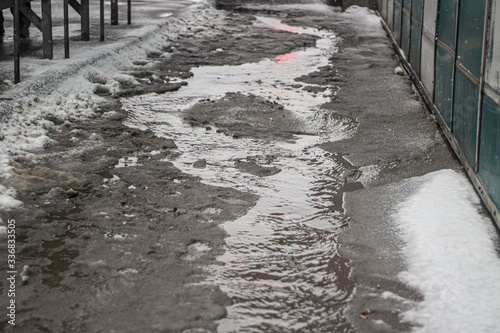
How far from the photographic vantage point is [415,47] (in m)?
9.05

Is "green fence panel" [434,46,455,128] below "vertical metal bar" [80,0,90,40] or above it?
below

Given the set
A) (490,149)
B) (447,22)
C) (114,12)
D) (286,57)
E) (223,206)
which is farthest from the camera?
(114,12)

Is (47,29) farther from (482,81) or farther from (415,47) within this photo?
(482,81)

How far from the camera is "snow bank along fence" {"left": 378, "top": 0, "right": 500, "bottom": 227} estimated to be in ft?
14.3

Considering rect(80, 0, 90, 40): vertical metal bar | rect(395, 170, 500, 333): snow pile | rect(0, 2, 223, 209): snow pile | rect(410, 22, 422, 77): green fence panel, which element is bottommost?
rect(395, 170, 500, 333): snow pile

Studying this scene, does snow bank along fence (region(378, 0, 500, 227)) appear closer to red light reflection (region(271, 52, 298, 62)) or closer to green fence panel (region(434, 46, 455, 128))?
green fence panel (region(434, 46, 455, 128))

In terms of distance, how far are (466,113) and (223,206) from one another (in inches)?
84.4

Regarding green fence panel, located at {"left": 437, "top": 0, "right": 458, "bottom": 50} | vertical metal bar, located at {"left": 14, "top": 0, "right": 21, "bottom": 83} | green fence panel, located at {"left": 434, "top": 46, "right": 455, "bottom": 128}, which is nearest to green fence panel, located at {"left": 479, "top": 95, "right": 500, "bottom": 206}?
green fence panel, located at {"left": 434, "top": 46, "right": 455, "bottom": 128}

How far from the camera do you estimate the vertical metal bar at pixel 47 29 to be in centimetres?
842

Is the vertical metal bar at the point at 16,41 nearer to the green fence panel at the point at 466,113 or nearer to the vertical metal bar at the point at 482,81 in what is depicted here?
the green fence panel at the point at 466,113

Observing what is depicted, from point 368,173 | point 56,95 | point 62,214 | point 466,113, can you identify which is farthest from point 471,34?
point 56,95

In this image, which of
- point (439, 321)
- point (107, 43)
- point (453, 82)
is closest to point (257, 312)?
point (439, 321)

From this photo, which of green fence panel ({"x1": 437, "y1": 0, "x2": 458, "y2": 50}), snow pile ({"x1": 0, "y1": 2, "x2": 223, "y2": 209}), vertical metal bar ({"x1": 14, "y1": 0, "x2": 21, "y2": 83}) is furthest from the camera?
vertical metal bar ({"x1": 14, "y1": 0, "x2": 21, "y2": 83})

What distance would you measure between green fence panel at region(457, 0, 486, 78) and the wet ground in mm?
916
